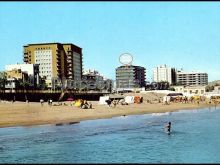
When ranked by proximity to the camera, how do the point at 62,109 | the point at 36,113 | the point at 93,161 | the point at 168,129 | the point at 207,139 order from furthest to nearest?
the point at 62,109, the point at 36,113, the point at 168,129, the point at 207,139, the point at 93,161

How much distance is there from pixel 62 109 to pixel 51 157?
4515 centimetres

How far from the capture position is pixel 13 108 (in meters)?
69.1

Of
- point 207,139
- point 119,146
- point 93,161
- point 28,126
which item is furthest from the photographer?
point 28,126

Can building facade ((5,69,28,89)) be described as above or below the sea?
above

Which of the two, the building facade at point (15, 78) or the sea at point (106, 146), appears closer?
the sea at point (106, 146)

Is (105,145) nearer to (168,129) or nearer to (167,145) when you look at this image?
(167,145)

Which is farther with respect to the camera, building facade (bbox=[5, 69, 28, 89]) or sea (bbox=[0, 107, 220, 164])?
building facade (bbox=[5, 69, 28, 89])

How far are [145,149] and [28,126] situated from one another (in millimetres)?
23645

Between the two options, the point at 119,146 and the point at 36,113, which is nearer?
the point at 119,146

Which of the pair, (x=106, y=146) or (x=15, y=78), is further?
(x=15, y=78)

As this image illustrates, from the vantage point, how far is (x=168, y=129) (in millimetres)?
44656

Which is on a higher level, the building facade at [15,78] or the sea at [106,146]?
the building facade at [15,78]

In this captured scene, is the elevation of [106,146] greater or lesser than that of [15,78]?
lesser

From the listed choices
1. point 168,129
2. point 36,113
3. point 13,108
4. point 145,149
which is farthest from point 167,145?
point 13,108
